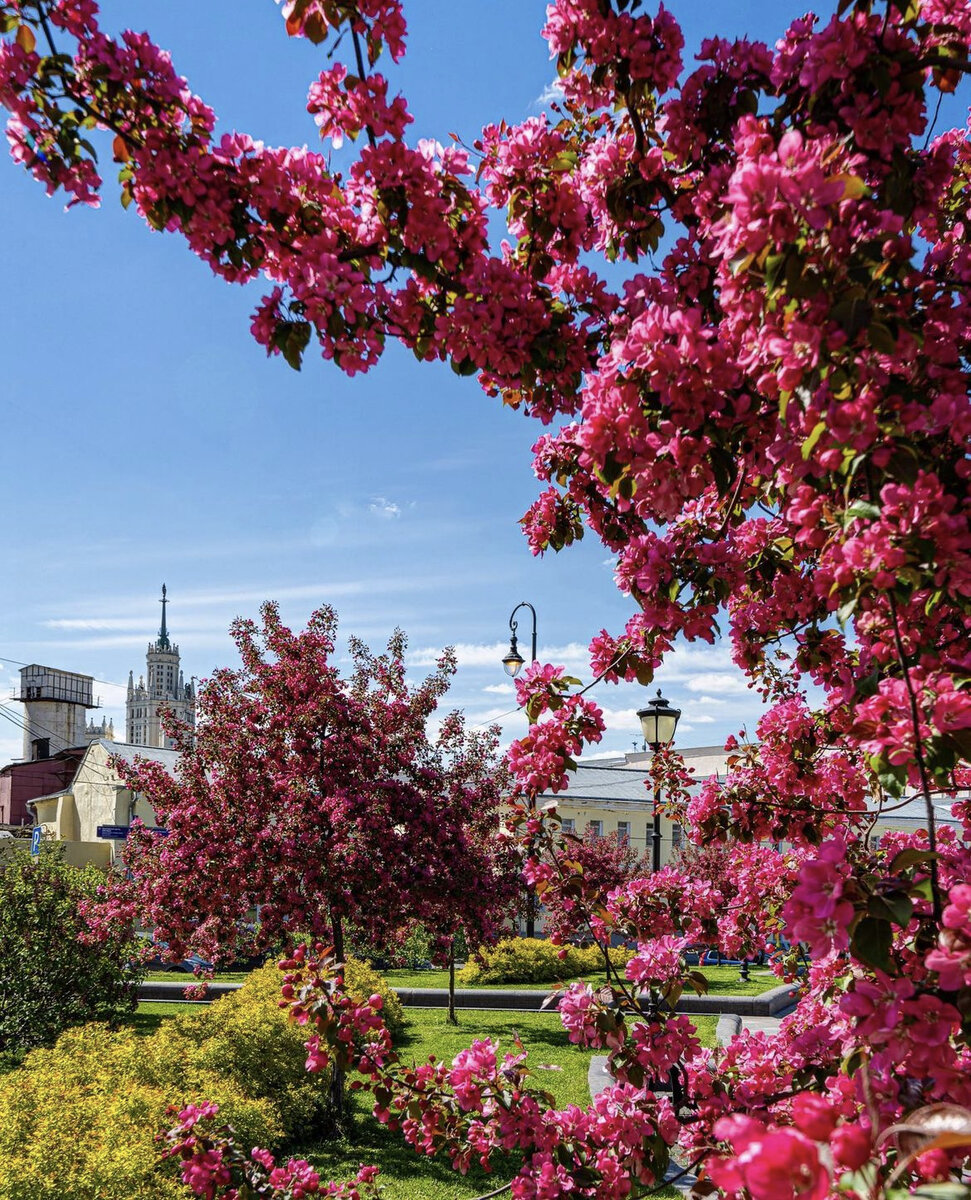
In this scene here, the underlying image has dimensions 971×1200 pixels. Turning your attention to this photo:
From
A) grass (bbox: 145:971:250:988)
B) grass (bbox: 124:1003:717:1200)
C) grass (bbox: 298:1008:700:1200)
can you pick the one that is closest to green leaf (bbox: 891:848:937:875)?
grass (bbox: 124:1003:717:1200)

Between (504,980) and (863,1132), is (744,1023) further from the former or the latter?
(863,1132)

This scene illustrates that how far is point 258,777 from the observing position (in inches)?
361

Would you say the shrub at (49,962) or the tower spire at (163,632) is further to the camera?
the tower spire at (163,632)

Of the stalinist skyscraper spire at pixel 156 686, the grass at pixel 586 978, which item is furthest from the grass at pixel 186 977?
the stalinist skyscraper spire at pixel 156 686

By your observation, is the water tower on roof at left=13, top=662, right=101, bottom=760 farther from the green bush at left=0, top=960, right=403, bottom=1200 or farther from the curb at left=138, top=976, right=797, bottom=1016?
the green bush at left=0, top=960, right=403, bottom=1200

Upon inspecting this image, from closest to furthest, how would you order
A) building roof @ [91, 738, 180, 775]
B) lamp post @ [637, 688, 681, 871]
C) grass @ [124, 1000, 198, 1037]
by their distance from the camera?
lamp post @ [637, 688, 681, 871] < grass @ [124, 1000, 198, 1037] < building roof @ [91, 738, 180, 775]

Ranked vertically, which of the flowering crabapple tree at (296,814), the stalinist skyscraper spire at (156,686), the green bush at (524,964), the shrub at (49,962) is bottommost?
the green bush at (524,964)

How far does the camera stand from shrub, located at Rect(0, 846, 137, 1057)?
12.2m

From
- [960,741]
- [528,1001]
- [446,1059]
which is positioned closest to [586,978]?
[528,1001]

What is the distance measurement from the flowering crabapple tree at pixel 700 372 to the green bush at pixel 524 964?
1800 cm

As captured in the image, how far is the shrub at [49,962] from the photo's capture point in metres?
12.2

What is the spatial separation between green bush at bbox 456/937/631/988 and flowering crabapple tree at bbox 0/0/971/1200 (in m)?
18.0

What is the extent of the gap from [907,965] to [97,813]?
3597 cm

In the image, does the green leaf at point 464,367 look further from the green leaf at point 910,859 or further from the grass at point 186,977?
the grass at point 186,977
